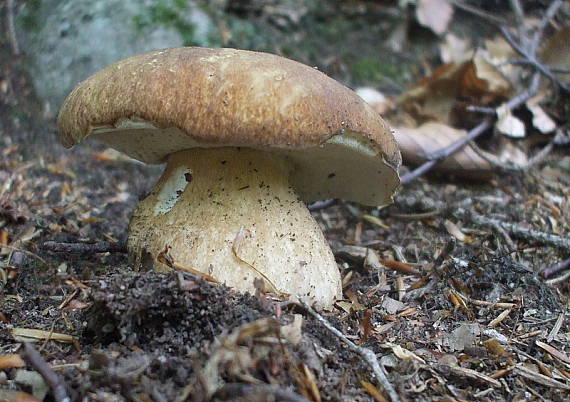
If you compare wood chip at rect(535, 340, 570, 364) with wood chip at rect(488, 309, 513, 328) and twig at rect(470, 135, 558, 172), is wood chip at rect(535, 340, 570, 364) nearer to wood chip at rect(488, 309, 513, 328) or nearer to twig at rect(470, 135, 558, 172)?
wood chip at rect(488, 309, 513, 328)

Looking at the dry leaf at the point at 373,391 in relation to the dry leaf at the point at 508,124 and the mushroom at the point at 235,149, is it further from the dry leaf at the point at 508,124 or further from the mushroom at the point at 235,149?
the dry leaf at the point at 508,124

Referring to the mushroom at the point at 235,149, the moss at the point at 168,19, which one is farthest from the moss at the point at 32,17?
the mushroom at the point at 235,149

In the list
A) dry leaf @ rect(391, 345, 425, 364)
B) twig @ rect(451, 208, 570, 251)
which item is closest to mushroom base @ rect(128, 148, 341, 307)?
dry leaf @ rect(391, 345, 425, 364)

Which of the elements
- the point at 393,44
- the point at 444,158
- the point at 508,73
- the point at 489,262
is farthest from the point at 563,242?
the point at 393,44

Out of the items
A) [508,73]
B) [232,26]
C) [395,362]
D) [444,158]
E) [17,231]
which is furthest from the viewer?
[232,26]

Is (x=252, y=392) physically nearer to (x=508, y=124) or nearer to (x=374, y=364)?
(x=374, y=364)

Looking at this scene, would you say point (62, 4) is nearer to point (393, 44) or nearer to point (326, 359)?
point (393, 44)

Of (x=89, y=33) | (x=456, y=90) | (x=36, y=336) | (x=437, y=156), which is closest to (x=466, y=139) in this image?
(x=437, y=156)
